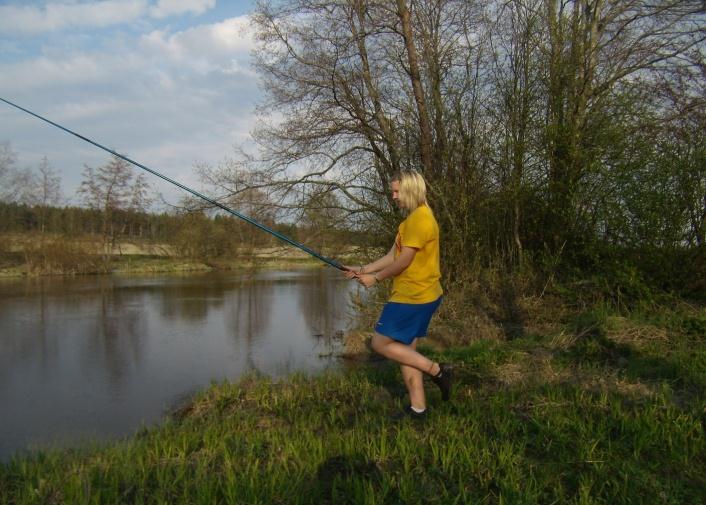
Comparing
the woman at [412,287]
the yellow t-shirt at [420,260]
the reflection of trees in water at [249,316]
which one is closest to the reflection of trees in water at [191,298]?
the reflection of trees in water at [249,316]

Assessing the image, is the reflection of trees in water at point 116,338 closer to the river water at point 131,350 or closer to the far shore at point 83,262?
the river water at point 131,350

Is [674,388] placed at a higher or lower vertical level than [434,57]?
lower

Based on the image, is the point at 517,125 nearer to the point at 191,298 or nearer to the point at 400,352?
the point at 400,352

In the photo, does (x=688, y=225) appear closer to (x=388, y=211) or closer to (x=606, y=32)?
(x=388, y=211)

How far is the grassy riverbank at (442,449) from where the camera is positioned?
266 cm

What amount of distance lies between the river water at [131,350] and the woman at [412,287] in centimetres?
329

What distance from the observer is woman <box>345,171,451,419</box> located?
354cm

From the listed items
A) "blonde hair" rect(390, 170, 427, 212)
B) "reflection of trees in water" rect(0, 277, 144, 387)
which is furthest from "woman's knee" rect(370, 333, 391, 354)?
"reflection of trees in water" rect(0, 277, 144, 387)

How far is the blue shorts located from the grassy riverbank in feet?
1.97

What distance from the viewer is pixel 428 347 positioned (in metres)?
7.55

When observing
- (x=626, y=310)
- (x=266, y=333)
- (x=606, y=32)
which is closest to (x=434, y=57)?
(x=606, y=32)

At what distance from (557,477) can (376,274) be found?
1.69m

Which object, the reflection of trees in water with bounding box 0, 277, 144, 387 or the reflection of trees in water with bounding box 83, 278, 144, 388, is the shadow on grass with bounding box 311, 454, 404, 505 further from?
the reflection of trees in water with bounding box 0, 277, 144, 387

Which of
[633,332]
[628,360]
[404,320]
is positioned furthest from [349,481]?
[633,332]
